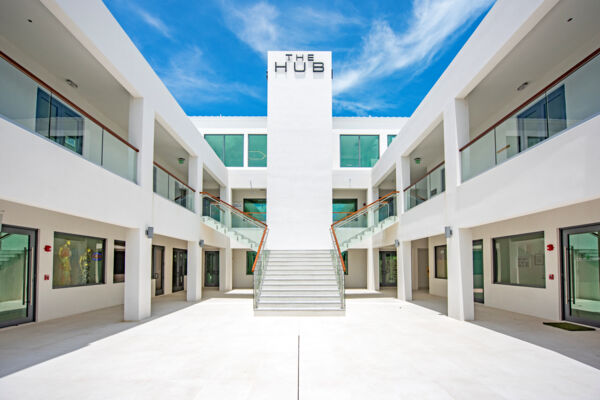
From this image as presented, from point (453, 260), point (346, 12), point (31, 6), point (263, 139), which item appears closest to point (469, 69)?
point (453, 260)

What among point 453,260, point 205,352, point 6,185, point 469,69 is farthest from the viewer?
point 453,260

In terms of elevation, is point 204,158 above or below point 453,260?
above

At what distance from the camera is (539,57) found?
8.41 m

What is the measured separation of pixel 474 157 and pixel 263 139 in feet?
43.9

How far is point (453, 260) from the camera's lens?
9742mm

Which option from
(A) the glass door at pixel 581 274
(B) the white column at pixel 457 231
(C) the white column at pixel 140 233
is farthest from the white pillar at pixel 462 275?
(C) the white column at pixel 140 233

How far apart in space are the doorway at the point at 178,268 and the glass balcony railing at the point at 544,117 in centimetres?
1350

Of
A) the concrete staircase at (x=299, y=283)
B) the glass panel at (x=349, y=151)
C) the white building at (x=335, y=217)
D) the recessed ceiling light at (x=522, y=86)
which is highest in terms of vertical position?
the glass panel at (x=349, y=151)

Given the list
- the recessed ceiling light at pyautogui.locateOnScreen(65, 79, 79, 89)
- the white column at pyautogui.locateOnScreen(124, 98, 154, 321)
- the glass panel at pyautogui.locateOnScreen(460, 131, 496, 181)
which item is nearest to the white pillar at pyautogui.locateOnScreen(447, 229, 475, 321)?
the glass panel at pyautogui.locateOnScreen(460, 131, 496, 181)

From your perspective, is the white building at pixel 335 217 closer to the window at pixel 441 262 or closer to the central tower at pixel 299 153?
the window at pixel 441 262

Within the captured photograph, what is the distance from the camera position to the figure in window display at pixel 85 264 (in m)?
11.6

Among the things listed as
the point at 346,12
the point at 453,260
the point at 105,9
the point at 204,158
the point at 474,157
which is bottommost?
the point at 453,260

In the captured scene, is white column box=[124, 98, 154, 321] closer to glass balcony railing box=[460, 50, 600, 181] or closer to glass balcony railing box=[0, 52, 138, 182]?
glass balcony railing box=[0, 52, 138, 182]

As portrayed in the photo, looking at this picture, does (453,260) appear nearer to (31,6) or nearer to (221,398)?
(221,398)
